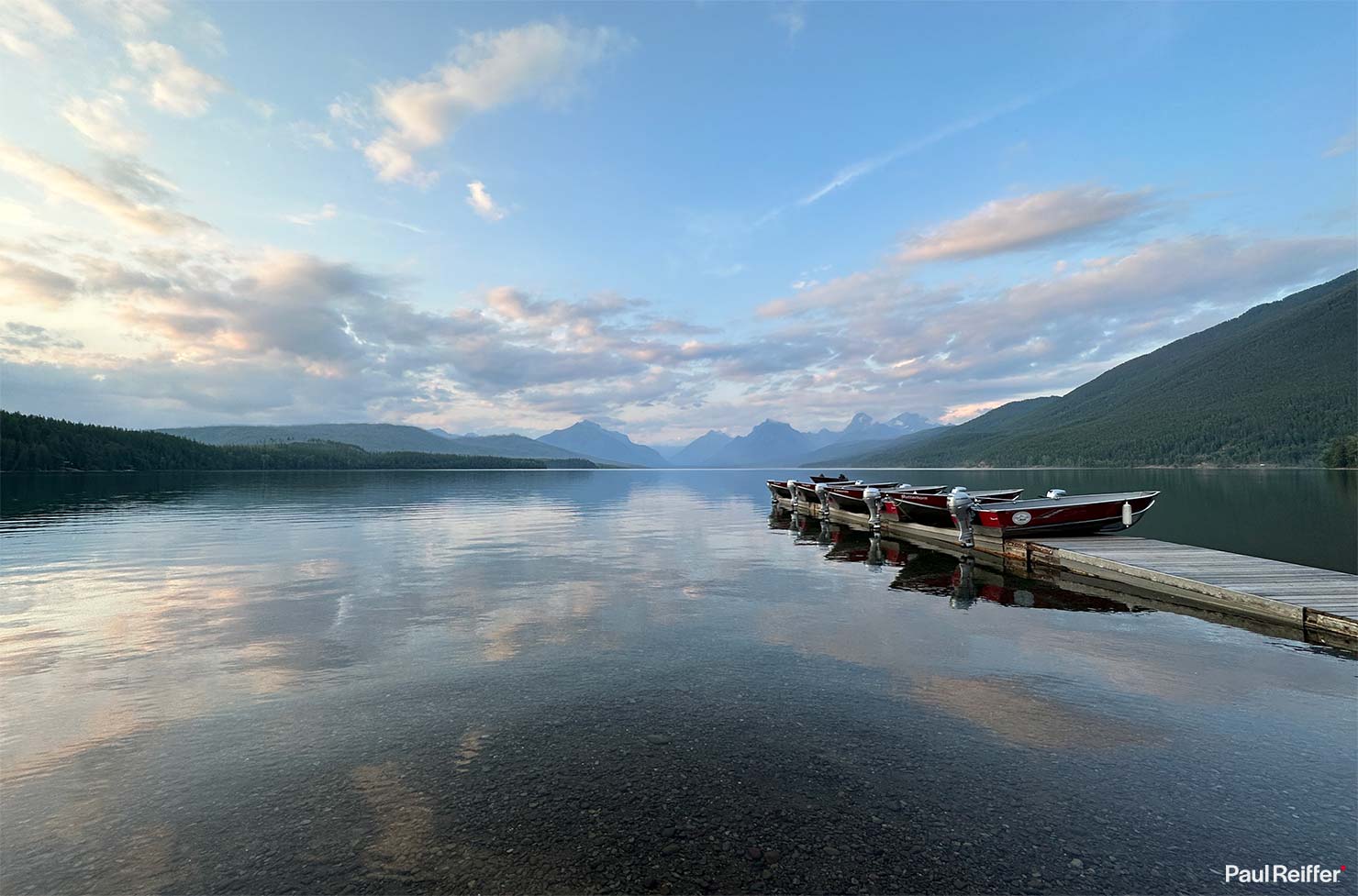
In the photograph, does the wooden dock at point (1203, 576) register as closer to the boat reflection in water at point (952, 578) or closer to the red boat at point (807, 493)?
the boat reflection in water at point (952, 578)

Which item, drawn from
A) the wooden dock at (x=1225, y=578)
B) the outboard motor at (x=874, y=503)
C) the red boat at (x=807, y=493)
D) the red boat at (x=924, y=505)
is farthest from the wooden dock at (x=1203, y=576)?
the red boat at (x=807, y=493)

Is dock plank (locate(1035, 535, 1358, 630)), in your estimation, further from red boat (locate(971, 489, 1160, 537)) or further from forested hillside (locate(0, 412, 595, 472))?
forested hillside (locate(0, 412, 595, 472))

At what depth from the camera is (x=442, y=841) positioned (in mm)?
6637

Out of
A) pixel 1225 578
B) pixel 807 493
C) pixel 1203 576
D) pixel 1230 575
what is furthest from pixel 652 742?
pixel 807 493

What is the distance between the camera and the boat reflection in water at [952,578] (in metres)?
19.6

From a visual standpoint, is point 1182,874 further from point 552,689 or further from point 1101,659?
point 552,689

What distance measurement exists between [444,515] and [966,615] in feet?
142

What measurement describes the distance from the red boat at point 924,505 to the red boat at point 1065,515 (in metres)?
4.10

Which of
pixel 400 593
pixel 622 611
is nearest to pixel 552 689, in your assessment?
pixel 622 611

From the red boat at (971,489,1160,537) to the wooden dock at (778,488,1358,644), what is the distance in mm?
675

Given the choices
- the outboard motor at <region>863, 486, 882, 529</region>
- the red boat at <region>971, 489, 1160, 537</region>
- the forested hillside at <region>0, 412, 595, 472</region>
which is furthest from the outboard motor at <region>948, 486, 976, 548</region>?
the forested hillside at <region>0, 412, 595, 472</region>

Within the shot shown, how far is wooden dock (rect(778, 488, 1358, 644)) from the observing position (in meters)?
15.9

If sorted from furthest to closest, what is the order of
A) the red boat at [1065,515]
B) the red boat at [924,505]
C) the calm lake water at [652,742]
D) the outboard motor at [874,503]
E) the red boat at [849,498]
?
the red boat at [849,498]
the outboard motor at [874,503]
the red boat at [924,505]
the red boat at [1065,515]
the calm lake water at [652,742]

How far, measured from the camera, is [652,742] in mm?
9156
